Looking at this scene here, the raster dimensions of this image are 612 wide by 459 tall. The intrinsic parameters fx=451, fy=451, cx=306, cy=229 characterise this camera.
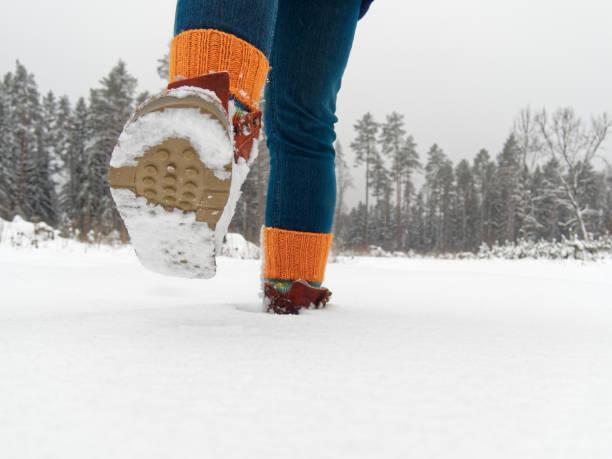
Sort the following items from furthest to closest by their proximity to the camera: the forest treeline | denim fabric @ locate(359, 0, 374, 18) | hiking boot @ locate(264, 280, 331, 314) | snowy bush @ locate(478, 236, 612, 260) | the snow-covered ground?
the forest treeline, snowy bush @ locate(478, 236, 612, 260), denim fabric @ locate(359, 0, 374, 18), hiking boot @ locate(264, 280, 331, 314), the snow-covered ground

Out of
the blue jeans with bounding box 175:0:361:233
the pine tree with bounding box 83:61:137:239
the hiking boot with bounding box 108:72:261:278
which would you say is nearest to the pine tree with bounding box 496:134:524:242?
the pine tree with bounding box 83:61:137:239

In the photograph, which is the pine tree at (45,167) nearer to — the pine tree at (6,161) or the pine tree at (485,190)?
Result: the pine tree at (6,161)

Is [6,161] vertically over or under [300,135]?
over

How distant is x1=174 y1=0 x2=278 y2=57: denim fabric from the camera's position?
73 cm

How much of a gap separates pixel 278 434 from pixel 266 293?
74 cm

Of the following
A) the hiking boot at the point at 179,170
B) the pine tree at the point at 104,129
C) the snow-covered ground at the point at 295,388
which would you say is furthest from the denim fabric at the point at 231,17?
the pine tree at the point at 104,129

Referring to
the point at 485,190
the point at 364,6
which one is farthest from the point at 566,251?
the point at 485,190

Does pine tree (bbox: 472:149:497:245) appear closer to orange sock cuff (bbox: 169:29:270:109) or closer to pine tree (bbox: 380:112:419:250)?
pine tree (bbox: 380:112:419:250)

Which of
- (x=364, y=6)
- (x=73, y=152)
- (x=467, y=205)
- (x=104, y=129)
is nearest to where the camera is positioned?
A: (x=364, y=6)

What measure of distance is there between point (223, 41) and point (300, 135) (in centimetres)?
45

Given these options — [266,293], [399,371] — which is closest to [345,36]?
[266,293]

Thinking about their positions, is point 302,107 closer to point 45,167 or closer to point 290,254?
point 290,254

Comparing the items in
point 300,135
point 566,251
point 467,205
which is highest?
point 467,205

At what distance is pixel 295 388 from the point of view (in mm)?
460
